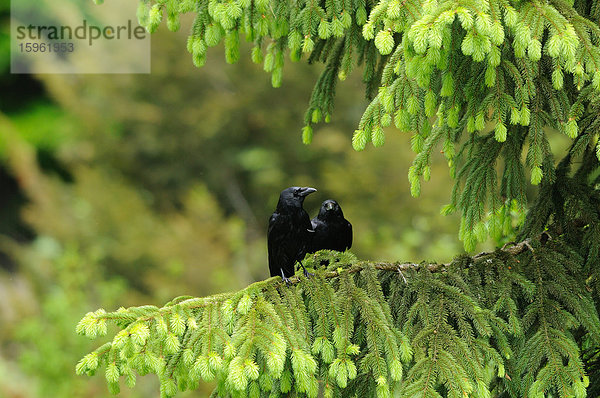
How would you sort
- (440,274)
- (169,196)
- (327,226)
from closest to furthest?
(440,274) → (327,226) → (169,196)

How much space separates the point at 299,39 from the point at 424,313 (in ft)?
4.26

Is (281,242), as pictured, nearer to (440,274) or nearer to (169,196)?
(440,274)

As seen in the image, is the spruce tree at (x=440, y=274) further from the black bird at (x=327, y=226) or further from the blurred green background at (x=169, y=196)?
the blurred green background at (x=169, y=196)

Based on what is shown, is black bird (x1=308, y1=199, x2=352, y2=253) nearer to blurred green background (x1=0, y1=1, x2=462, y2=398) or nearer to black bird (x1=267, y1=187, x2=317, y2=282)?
black bird (x1=267, y1=187, x2=317, y2=282)

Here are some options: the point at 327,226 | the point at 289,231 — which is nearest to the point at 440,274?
the point at 289,231

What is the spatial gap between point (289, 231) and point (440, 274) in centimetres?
91

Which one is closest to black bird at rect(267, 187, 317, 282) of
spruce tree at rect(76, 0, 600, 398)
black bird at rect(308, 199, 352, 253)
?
spruce tree at rect(76, 0, 600, 398)

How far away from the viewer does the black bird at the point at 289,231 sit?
3303 millimetres

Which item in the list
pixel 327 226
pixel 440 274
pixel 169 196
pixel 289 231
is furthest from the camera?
pixel 169 196

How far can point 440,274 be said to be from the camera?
273 cm

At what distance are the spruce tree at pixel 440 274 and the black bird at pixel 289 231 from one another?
40 centimetres

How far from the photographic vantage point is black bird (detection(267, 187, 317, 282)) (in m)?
3.30

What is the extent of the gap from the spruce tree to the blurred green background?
5.15 m

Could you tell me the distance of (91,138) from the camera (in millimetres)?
11789
